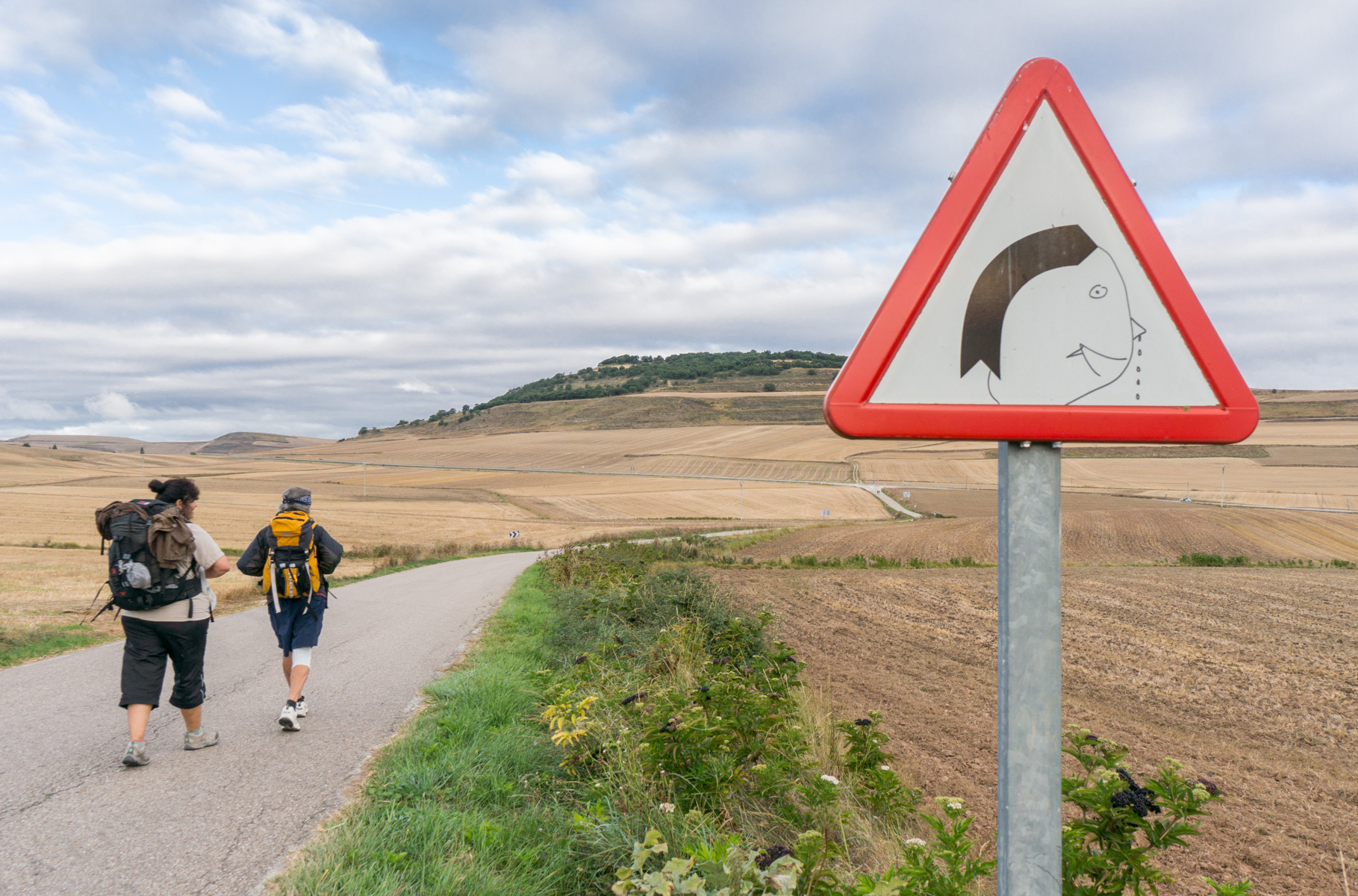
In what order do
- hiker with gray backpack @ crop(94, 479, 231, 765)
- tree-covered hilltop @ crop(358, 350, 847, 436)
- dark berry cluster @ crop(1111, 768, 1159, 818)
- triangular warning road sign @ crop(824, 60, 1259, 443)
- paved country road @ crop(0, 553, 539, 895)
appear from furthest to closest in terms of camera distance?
tree-covered hilltop @ crop(358, 350, 847, 436) < hiker with gray backpack @ crop(94, 479, 231, 765) < paved country road @ crop(0, 553, 539, 895) < dark berry cluster @ crop(1111, 768, 1159, 818) < triangular warning road sign @ crop(824, 60, 1259, 443)

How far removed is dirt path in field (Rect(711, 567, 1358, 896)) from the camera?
4906 mm

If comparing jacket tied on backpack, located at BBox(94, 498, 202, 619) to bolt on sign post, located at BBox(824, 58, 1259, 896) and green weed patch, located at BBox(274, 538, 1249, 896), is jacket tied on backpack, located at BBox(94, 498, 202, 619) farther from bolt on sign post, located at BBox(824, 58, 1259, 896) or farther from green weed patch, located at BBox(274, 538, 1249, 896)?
bolt on sign post, located at BBox(824, 58, 1259, 896)

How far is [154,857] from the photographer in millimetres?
3682

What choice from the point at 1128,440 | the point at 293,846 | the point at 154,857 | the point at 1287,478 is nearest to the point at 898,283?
the point at 1128,440

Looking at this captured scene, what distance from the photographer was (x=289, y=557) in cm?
619

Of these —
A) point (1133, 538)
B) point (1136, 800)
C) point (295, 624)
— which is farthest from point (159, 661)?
point (1133, 538)

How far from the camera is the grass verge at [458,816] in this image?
310 centimetres

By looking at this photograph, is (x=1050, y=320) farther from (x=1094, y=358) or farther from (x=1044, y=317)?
(x=1094, y=358)

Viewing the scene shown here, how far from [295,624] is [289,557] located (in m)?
0.59

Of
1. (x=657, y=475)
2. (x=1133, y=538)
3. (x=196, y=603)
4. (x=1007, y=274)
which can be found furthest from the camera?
(x=657, y=475)

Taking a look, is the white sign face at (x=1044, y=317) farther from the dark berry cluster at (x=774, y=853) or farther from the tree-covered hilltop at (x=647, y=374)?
the tree-covered hilltop at (x=647, y=374)

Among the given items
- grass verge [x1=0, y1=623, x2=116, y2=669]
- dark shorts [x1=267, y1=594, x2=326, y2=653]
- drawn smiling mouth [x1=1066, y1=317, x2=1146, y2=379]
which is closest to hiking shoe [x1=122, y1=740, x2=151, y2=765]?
dark shorts [x1=267, y1=594, x2=326, y2=653]

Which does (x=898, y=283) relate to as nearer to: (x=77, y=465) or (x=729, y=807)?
(x=729, y=807)

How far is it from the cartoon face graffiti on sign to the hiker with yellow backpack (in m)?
5.92
